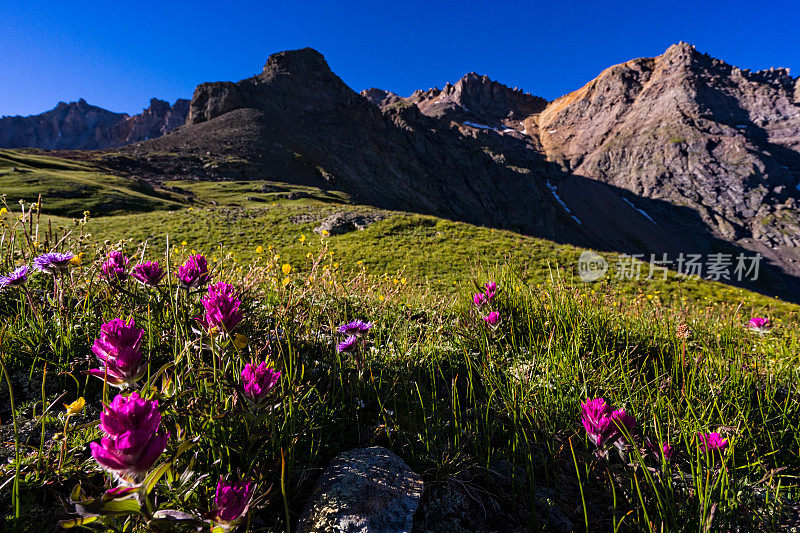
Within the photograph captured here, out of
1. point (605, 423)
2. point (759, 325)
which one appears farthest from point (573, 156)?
point (605, 423)

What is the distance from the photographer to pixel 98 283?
290cm

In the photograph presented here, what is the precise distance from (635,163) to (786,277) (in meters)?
72.3

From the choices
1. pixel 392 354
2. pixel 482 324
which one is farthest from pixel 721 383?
pixel 392 354

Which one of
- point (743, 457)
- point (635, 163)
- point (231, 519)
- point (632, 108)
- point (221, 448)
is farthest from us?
point (632, 108)

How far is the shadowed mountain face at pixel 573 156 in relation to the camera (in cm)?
6600

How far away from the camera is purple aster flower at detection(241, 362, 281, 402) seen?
1375 mm

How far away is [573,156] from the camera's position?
182875mm

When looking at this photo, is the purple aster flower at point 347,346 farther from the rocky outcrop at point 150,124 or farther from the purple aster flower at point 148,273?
the rocky outcrop at point 150,124

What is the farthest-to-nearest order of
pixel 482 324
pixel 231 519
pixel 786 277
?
pixel 786 277 < pixel 482 324 < pixel 231 519

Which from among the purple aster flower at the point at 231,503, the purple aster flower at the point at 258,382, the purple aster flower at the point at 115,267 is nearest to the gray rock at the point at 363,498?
the purple aster flower at the point at 231,503

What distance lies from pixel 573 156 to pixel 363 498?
212885 millimetres

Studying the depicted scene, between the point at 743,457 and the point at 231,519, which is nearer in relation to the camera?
the point at 231,519

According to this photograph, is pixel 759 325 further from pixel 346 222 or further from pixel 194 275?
pixel 346 222

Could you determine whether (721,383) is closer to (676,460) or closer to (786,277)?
(676,460)
